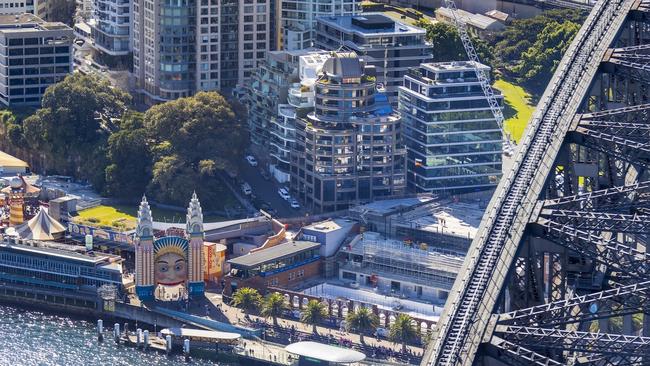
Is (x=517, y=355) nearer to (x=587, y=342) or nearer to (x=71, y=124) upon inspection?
(x=587, y=342)

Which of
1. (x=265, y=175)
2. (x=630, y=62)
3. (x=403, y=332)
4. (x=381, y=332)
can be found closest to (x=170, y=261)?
(x=381, y=332)

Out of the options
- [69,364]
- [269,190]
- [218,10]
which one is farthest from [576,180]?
[218,10]

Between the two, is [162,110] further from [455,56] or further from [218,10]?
[455,56]

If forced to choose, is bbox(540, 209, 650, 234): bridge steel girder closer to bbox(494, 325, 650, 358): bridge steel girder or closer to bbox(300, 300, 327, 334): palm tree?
bbox(494, 325, 650, 358): bridge steel girder

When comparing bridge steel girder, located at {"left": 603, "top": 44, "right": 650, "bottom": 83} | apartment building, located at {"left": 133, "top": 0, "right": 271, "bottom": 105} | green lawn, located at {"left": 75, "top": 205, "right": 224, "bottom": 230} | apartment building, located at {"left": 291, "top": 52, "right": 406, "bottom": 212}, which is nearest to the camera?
bridge steel girder, located at {"left": 603, "top": 44, "right": 650, "bottom": 83}

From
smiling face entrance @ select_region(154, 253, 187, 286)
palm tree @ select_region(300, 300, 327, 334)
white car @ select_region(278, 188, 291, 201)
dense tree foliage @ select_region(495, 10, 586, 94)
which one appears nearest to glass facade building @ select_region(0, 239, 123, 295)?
smiling face entrance @ select_region(154, 253, 187, 286)
